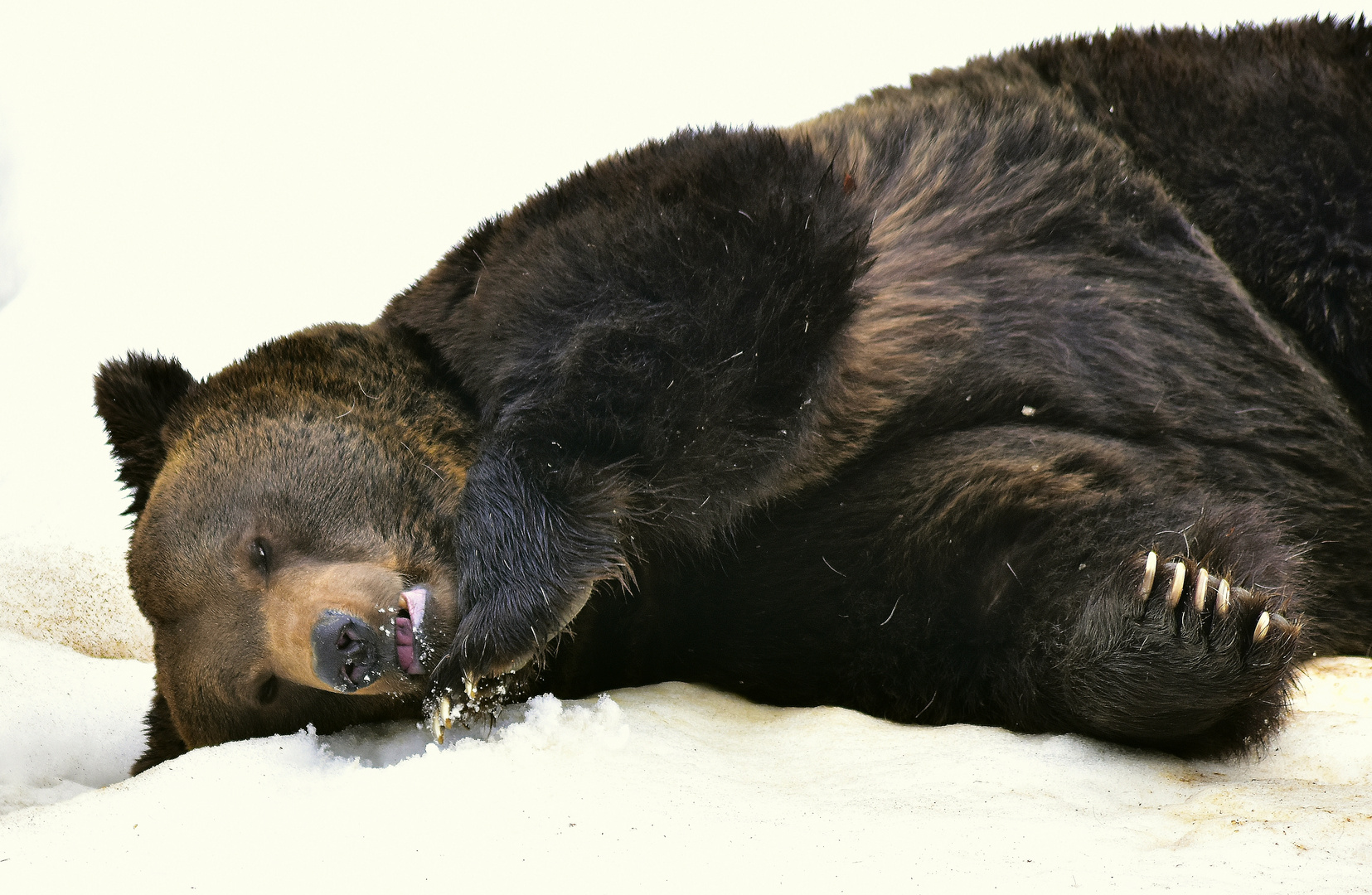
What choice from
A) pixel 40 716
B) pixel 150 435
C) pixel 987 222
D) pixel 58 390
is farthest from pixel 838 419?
pixel 58 390

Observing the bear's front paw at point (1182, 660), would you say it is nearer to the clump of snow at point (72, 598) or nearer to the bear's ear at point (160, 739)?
the bear's ear at point (160, 739)

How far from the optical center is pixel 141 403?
11.2ft

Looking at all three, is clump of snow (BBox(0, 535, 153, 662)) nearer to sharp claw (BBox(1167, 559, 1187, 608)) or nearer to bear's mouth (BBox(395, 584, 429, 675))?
bear's mouth (BBox(395, 584, 429, 675))

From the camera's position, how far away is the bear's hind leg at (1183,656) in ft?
8.05

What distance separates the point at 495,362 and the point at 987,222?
1.50 metres

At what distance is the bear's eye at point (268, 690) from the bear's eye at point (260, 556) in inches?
11.5

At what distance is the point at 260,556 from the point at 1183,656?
233 centimetres

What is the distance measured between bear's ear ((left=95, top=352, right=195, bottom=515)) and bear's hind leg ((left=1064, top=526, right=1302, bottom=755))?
9.11 feet

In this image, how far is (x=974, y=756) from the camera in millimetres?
2494

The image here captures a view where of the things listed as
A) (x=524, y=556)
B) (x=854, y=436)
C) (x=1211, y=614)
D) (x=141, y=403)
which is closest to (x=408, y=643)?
(x=524, y=556)

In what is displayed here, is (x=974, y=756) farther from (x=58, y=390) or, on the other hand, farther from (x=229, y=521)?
(x=58, y=390)

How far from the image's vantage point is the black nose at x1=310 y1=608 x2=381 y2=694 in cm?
260

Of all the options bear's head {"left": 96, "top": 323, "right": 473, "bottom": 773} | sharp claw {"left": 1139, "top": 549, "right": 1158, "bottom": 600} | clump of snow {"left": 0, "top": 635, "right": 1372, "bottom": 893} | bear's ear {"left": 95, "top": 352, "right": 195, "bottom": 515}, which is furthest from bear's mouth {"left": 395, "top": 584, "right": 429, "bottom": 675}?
sharp claw {"left": 1139, "top": 549, "right": 1158, "bottom": 600}

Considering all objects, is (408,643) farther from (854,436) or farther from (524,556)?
(854,436)
